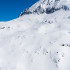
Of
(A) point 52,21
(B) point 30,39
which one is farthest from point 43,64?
(A) point 52,21

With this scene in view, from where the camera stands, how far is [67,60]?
29.9 feet

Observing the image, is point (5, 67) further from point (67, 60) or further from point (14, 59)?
point (67, 60)

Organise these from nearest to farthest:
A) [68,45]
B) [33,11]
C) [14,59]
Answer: [14,59] → [68,45] → [33,11]

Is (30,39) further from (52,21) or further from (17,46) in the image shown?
(52,21)

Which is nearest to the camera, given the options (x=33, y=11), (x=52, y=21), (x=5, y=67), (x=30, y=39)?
(x=5, y=67)

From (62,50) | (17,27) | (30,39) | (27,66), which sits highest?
(17,27)

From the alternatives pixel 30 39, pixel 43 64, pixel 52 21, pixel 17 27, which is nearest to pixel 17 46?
pixel 30 39

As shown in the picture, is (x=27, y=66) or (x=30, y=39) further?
(x=30, y=39)

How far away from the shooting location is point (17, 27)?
18.0 metres

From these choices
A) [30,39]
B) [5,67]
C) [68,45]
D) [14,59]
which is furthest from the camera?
[30,39]

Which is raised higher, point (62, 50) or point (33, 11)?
point (33, 11)

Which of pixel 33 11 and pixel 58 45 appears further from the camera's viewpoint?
pixel 33 11

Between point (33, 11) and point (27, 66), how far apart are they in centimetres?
1928

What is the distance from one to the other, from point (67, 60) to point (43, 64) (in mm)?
2239
